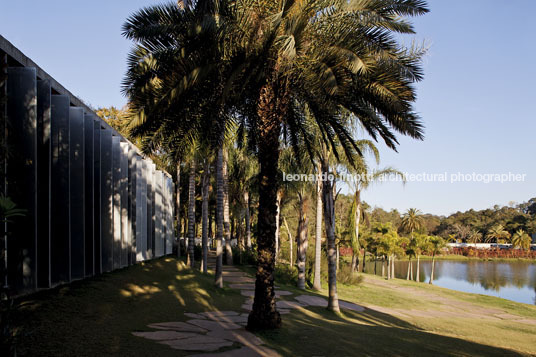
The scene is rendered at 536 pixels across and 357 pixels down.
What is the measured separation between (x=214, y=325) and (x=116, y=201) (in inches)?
265

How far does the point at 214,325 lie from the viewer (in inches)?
354

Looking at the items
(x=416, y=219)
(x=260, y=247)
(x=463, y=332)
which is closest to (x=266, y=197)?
(x=260, y=247)

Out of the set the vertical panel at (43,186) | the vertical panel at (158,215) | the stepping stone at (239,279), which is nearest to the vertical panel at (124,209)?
the stepping stone at (239,279)

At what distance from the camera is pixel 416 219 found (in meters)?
61.0

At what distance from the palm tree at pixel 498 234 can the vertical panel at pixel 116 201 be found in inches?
3216

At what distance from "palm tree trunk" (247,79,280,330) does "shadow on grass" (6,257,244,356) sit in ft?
6.59

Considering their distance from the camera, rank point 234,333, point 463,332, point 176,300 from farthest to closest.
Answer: point 463,332 → point 176,300 → point 234,333

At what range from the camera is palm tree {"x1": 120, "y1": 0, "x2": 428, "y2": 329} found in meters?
8.92

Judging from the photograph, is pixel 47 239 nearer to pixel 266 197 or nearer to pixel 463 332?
pixel 266 197

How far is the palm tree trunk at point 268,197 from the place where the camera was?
30.1 ft

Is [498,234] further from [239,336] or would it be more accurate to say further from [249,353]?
[249,353]

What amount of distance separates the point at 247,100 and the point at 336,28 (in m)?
2.96

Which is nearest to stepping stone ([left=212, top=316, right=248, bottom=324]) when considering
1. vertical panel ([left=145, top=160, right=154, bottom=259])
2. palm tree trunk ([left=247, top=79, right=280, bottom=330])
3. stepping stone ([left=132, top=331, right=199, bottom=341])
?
palm tree trunk ([left=247, top=79, right=280, bottom=330])

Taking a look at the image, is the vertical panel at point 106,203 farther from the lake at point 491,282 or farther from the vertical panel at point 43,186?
the lake at point 491,282
